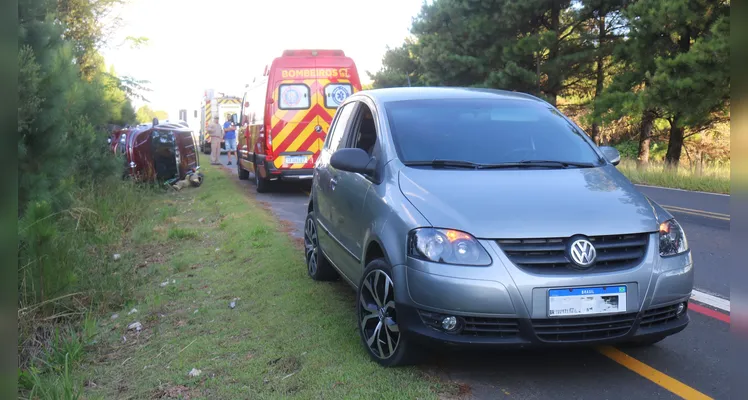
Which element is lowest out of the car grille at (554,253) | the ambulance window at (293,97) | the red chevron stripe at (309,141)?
the car grille at (554,253)

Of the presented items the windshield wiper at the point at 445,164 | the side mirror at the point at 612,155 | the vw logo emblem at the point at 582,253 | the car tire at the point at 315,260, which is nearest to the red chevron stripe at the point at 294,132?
the car tire at the point at 315,260

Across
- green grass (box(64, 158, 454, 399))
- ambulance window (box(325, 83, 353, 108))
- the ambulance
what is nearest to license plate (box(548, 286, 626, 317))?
green grass (box(64, 158, 454, 399))

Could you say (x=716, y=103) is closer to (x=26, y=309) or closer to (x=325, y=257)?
(x=325, y=257)

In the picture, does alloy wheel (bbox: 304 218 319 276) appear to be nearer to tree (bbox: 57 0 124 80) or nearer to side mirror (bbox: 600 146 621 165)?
side mirror (bbox: 600 146 621 165)

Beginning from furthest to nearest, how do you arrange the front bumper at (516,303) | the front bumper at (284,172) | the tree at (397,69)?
1. the tree at (397,69)
2. the front bumper at (284,172)
3. the front bumper at (516,303)

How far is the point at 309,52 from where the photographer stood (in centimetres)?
1315

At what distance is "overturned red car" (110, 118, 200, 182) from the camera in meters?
13.6

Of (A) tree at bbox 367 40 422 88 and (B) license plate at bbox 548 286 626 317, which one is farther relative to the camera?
(A) tree at bbox 367 40 422 88

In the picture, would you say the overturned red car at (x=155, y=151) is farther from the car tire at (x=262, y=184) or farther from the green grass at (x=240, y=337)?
the green grass at (x=240, y=337)

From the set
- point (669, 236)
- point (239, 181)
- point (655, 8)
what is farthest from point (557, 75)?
point (669, 236)

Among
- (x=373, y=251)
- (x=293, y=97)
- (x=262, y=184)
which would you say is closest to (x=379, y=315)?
(x=373, y=251)

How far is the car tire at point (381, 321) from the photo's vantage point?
3.84 metres

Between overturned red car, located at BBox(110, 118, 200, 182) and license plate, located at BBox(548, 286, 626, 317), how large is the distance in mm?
11224

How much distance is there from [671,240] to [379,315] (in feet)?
5.84
